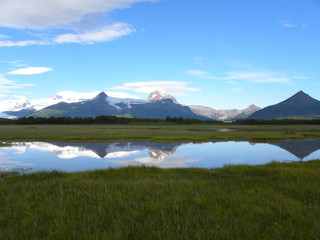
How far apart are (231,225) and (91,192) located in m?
6.06

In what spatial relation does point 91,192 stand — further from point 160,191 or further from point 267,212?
point 267,212

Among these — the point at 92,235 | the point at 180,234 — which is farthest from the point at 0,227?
the point at 180,234

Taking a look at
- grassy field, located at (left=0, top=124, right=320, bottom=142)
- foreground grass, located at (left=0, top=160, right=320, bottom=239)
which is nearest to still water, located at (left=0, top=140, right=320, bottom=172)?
foreground grass, located at (left=0, top=160, right=320, bottom=239)

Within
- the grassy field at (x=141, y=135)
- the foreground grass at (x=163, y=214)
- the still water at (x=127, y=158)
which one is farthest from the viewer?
the grassy field at (x=141, y=135)

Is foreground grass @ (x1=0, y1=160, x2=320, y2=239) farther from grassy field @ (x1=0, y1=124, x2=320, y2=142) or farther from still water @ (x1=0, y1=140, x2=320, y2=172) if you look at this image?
grassy field @ (x1=0, y1=124, x2=320, y2=142)

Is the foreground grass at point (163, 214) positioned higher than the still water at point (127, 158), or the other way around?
the foreground grass at point (163, 214)

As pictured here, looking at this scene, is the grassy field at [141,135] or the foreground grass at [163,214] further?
the grassy field at [141,135]

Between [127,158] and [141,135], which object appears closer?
[127,158]

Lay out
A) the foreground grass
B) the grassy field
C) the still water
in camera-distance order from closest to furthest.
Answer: the foreground grass, the still water, the grassy field

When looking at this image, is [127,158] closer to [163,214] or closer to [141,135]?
[163,214]

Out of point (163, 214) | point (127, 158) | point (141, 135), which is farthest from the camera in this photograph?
point (141, 135)

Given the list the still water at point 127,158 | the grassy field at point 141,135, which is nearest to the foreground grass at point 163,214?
the still water at point 127,158

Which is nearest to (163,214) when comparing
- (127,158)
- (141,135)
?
(127,158)

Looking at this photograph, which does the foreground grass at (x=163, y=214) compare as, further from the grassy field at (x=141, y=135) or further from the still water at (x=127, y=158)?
the grassy field at (x=141, y=135)
